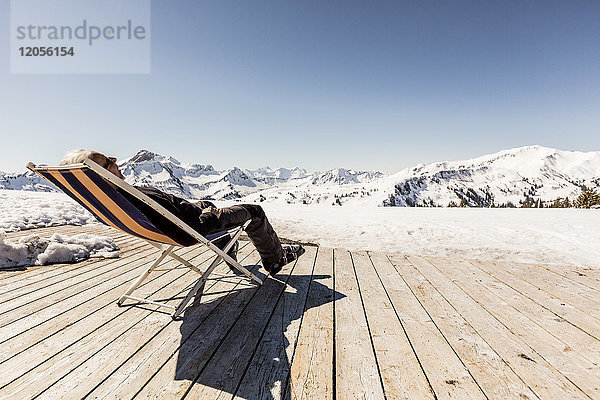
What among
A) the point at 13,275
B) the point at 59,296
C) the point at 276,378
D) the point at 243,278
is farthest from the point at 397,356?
the point at 13,275

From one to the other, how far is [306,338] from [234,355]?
0.50 metres

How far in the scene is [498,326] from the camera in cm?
216

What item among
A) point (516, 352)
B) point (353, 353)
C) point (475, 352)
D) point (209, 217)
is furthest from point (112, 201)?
point (516, 352)

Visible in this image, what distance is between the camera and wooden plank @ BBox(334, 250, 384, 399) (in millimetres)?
1485

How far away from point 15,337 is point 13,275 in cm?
168

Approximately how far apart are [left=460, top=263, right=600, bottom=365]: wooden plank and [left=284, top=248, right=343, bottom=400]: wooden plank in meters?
1.62

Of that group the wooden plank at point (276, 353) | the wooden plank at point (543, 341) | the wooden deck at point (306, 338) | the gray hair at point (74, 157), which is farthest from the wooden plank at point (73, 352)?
the wooden plank at point (543, 341)

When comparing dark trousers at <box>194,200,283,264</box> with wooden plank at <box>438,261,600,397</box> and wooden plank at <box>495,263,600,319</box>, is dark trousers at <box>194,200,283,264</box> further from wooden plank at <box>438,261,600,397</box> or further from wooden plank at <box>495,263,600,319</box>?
wooden plank at <box>495,263,600,319</box>

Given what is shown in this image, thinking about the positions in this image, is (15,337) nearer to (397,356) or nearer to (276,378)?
(276,378)

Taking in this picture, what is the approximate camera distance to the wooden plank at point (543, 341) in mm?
1602

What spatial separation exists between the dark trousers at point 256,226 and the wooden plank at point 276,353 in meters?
0.45

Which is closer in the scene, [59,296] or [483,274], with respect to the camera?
[59,296]

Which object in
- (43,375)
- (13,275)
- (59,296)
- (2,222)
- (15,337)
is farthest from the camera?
(2,222)

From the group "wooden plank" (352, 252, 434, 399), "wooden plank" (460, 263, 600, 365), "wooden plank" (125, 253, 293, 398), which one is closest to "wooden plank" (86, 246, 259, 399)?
"wooden plank" (125, 253, 293, 398)
